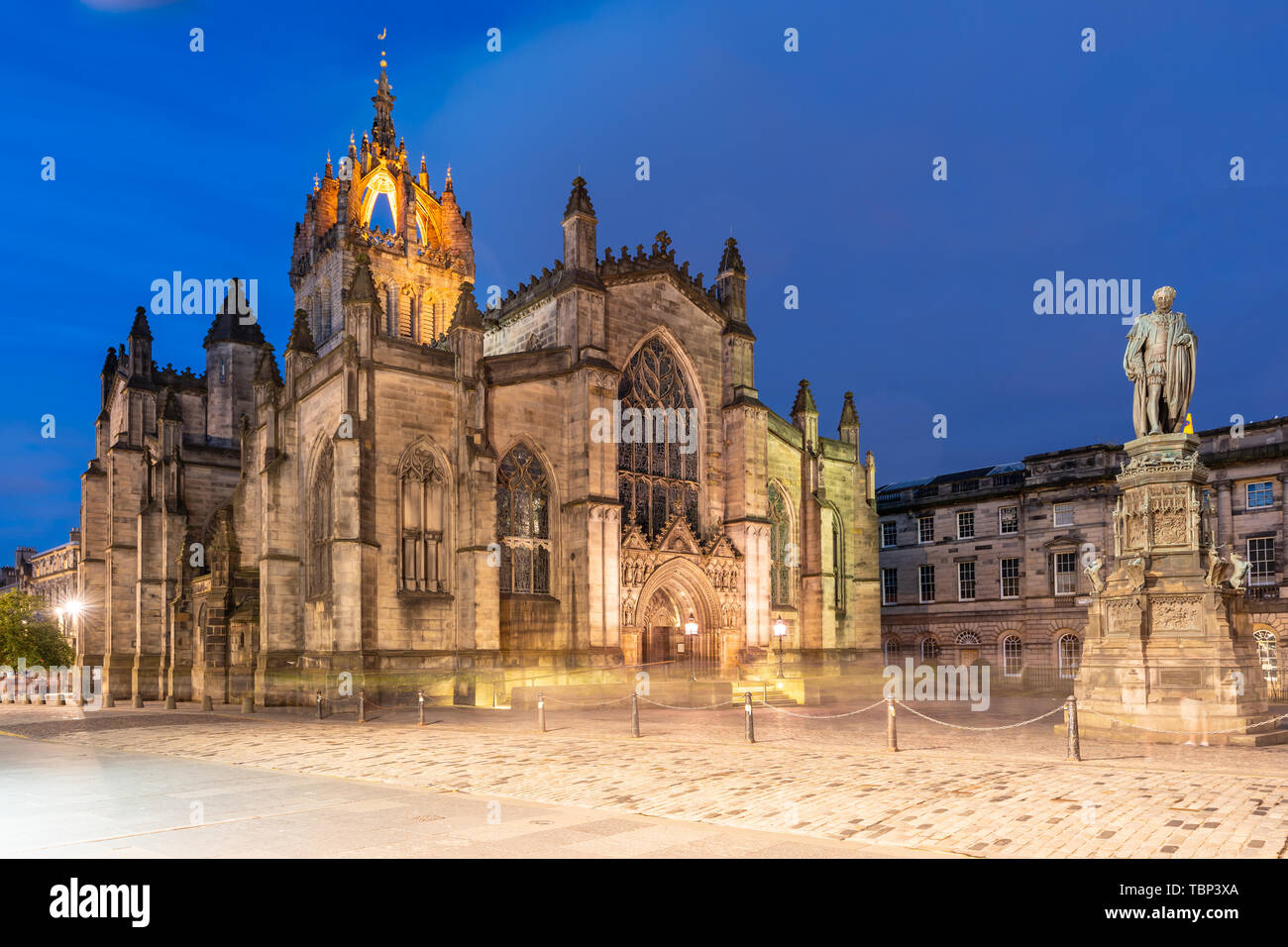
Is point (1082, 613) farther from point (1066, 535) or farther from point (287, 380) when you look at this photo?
point (287, 380)

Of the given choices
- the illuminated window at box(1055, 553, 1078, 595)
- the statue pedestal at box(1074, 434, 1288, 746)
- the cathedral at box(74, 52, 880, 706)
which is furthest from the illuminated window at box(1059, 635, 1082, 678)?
the statue pedestal at box(1074, 434, 1288, 746)

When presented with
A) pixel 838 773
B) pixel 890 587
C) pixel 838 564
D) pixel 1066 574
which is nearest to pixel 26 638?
pixel 838 564

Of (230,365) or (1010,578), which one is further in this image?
(1010,578)

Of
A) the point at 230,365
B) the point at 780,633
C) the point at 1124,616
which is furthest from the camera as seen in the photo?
the point at 230,365

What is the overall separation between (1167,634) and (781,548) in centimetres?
2384

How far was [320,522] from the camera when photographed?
106ft

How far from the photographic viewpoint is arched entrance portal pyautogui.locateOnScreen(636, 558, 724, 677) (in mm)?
34844

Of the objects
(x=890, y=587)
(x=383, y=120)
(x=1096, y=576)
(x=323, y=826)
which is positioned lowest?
(x=323, y=826)

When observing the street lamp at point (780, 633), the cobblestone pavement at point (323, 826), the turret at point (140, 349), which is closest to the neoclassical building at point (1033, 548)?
the street lamp at point (780, 633)

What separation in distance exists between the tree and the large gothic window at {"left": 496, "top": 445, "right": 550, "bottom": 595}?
41.7 metres

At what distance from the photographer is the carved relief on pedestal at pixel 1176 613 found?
16734 millimetres

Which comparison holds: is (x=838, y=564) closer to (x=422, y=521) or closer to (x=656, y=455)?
(x=656, y=455)
